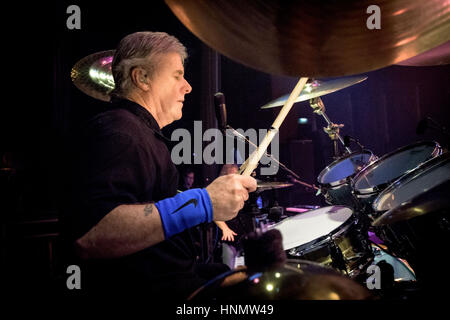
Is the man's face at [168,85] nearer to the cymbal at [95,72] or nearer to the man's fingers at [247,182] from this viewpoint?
the man's fingers at [247,182]

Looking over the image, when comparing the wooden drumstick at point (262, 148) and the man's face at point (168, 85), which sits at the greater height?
the man's face at point (168, 85)

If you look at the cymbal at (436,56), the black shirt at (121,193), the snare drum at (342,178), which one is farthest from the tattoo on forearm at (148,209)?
the cymbal at (436,56)

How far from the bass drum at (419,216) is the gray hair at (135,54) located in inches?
46.4

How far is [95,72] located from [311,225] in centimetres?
188

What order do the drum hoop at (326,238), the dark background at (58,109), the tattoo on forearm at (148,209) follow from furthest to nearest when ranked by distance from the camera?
the dark background at (58,109) → the drum hoop at (326,238) → the tattoo on forearm at (148,209)

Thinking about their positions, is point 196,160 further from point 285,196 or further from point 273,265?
point 273,265

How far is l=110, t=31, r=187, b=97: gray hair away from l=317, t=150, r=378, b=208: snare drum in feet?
5.33

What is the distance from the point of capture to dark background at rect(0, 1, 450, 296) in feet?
11.1

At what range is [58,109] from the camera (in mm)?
4129

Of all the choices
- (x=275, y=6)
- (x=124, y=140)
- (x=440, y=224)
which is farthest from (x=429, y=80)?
(x=124, y=140)

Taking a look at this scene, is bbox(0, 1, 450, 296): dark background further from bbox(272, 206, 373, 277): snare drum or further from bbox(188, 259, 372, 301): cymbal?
bbox(188, 259, 372, 301): cymbal

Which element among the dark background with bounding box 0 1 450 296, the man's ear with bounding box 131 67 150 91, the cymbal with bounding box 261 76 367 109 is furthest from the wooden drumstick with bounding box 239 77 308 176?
the dark background with bounding box 0 1 450 296

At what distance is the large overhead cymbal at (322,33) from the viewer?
735 mm

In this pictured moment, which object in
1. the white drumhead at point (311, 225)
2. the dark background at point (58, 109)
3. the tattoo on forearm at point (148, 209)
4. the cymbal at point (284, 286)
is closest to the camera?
the cymbal at point (284, 286)
